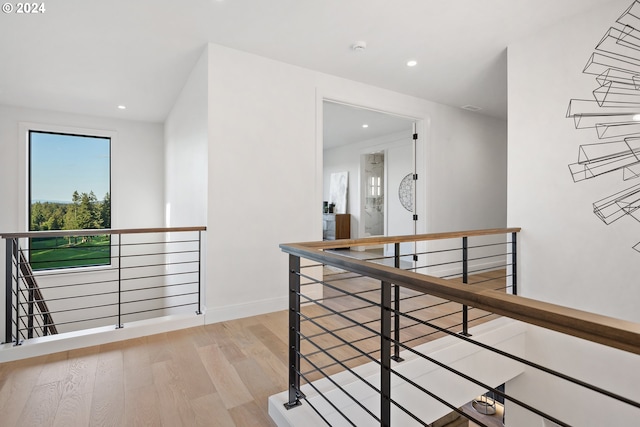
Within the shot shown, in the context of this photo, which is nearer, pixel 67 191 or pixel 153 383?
pixel 153 383

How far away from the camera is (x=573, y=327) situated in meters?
0.67

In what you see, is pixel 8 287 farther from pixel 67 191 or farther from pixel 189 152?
pixel 67 191

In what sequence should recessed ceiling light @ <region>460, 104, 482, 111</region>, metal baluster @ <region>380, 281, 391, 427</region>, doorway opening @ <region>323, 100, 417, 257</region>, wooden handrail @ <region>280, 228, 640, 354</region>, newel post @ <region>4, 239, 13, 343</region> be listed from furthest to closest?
doorway opening @ <region>323, 100, 417, 257</region>, recessed ceiling light @ <region>460, 104, 482, 111</region>, newel post @ <region>4, 239, 13, 343</region>, metal baluster @ <region>380, 281, 391, 427</region>, wooden handrail @ <region>280, 228, 640, 354</region>

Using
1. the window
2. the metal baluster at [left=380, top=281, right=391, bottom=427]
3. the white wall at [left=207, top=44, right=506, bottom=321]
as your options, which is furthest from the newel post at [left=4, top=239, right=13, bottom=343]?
the window

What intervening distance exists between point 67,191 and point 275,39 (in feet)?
14.8

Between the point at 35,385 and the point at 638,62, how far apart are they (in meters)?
4.50

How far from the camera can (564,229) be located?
262cm

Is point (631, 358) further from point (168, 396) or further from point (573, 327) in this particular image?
point (168, 396)

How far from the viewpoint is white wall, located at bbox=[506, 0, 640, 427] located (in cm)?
235

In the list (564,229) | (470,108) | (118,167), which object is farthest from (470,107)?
(118,167)

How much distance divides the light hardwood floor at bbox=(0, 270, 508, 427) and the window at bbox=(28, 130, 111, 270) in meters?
3.14

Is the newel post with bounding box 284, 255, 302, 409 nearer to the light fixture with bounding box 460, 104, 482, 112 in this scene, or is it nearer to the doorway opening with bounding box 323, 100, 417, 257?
the doorway opening with bounding box 323, 100, 417, 257

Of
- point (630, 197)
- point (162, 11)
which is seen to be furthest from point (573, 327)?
point (162, 11)

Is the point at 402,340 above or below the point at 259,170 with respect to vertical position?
below
